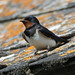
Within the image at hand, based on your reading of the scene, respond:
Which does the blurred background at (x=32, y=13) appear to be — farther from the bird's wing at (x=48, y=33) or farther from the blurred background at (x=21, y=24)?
the bird's wing at (x=48, y=33)

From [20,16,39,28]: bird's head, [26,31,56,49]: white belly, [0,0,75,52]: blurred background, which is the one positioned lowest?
[0,0,75,52]: blurred background

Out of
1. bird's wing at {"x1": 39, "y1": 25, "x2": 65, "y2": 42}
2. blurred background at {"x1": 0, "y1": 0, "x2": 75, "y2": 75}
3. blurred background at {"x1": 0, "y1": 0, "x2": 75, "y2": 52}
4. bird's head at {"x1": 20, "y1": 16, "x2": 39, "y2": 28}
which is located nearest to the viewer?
blurred background at {"x1": 0, "y1": 0, "x2": 75, "y2": 75}

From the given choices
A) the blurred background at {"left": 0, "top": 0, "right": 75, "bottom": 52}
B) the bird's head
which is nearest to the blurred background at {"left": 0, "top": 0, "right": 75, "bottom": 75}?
the blurred background at {"left": 0, "top": 0, "right": 75, "bottom": 52}

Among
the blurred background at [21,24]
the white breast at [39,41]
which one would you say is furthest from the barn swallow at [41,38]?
the blurred background at [21,24]

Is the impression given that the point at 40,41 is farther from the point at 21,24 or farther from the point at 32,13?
the point at 32,13

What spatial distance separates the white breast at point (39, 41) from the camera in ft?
12.2

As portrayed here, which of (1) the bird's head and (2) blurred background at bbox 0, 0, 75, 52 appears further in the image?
(2) blurred background at bbox 0, 0, 75, 52

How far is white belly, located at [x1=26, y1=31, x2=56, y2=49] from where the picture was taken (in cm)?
373

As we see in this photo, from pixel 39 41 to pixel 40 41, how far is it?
15 mm

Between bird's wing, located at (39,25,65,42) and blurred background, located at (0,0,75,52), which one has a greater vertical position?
bird's wing, located at (39,25,65,42)

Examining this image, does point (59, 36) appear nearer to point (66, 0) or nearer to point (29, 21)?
point (29, 21)

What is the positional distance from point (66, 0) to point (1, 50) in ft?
Answer: 7.45

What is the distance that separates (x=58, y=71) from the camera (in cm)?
238

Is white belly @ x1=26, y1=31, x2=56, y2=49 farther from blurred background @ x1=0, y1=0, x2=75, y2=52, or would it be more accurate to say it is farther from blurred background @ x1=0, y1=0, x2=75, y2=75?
blurred background @ x1=0, y1=0, x2=75, y2=52
